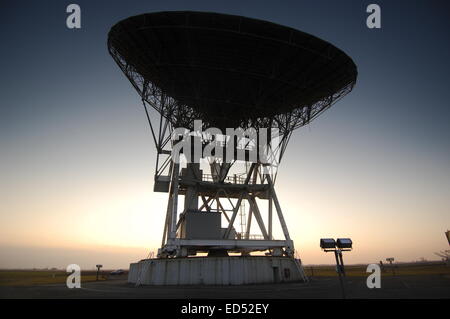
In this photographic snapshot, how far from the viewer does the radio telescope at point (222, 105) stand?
28.5 meters

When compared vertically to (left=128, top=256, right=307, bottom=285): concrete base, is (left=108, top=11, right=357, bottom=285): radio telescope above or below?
above

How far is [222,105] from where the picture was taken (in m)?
35.2

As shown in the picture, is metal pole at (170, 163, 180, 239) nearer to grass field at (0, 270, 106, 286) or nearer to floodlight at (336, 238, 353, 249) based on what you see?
grass field at (0, 270, 106, 286)

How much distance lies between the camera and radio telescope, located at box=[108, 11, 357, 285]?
93.5 ft

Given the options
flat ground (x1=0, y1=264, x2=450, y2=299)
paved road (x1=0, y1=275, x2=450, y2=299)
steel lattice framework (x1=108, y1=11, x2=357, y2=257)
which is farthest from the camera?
steel lattice framework (x1=108, y1=11, x2=357, y2=257)

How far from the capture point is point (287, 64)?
31156 millimetres

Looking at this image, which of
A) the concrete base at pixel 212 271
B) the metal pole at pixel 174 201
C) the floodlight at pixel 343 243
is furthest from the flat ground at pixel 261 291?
the floodlight at pixel 343 243

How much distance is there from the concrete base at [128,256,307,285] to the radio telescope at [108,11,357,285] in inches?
3.6

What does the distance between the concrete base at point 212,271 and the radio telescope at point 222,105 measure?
3.6 inches

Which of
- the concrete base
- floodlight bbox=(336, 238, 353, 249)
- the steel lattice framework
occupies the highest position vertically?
the steel lattice framework

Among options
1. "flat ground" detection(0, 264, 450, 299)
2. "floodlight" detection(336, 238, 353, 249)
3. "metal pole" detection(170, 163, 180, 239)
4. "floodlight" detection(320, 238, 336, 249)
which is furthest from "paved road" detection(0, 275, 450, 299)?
"metal pole" detection(170, 163, 180, 239)
